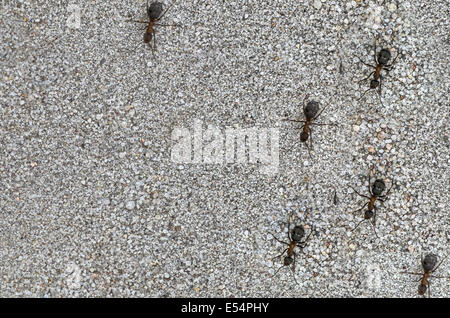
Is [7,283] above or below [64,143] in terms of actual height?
below

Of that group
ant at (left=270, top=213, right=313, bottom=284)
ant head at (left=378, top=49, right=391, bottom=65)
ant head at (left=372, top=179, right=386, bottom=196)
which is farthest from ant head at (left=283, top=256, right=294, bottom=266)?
ant head at (left=378, top=49, right=391, bottom=65)

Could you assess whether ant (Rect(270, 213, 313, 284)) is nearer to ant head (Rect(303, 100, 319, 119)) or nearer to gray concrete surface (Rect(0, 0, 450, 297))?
gray concrete surface (Rect(0, 0, 450, 297))

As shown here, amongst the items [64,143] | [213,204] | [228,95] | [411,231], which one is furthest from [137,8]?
[411,231]

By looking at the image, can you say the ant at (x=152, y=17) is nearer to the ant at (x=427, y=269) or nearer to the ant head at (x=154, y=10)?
the ant head at (x=154, y=10)

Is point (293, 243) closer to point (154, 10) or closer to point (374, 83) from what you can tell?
point (374, 83)

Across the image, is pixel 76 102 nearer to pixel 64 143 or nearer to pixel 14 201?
pixel 64 143

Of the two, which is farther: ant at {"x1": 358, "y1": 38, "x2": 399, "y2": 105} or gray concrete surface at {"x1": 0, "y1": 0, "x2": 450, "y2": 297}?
gray concrete surface at {"x1": 0, "y1": 0, "x2": 450, "y2": 297}

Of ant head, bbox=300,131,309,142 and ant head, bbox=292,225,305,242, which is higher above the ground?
ant head, bbox=300,131,309,142

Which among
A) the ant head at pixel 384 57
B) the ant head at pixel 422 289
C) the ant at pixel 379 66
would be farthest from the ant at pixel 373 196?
the ant head at pixel 384 57

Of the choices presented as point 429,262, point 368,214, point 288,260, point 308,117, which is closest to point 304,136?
point 308,117
